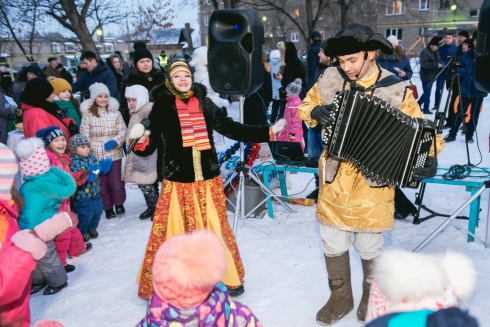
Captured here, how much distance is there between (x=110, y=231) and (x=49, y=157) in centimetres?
133

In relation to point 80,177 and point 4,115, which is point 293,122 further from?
point 4,115

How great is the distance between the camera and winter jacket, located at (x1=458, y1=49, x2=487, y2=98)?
7293 mm

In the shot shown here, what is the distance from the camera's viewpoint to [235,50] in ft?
12.4

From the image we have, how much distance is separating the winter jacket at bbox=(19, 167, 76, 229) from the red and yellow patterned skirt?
897 mm

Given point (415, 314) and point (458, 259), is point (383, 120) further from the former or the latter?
point (415, 314)

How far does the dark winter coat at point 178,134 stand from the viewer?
3027 millimetres

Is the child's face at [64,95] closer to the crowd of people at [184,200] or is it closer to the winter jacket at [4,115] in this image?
the crowd of people at [184,200]

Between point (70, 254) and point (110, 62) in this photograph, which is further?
point (110, 62)

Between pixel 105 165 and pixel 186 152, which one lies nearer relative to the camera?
pixel 186 152

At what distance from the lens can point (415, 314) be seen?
1279mm

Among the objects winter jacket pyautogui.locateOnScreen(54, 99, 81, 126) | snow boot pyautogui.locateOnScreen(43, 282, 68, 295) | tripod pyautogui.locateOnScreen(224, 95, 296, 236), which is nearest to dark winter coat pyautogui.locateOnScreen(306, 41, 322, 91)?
tripod pyautogui.locateOnScreen(224, 95, 296, 236)

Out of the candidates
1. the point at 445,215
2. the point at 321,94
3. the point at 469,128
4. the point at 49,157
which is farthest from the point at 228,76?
the point at 469,128

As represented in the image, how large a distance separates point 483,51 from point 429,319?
2.25m

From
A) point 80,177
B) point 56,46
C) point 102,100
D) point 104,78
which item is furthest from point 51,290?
point 56,46
